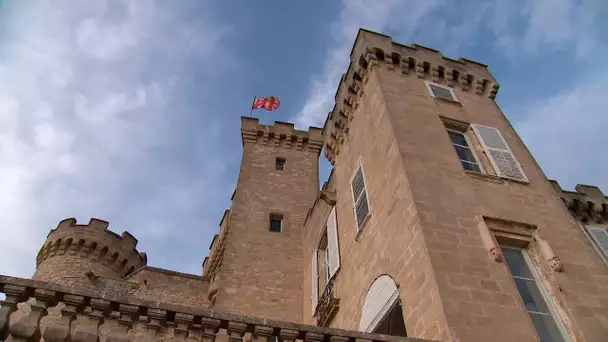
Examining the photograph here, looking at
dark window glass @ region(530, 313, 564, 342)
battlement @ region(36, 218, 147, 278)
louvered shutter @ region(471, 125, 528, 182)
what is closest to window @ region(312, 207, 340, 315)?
louvered shutter @ region(471, 125, 528, 182)

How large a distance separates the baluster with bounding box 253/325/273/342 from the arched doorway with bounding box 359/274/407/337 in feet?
9.15

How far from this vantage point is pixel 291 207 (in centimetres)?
1609

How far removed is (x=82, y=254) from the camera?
51.4ft

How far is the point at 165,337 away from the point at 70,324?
2.96ft

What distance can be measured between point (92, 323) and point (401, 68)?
842 cm

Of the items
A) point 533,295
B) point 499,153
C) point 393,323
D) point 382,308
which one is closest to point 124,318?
point 382,308

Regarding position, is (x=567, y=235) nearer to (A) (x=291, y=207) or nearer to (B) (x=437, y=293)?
(B) (x=437, y=293)

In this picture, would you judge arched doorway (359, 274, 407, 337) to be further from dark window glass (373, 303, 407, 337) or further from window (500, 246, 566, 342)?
window (500, 246, 566, 342)

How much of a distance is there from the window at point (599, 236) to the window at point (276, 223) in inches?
349

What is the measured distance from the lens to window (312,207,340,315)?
405 inches

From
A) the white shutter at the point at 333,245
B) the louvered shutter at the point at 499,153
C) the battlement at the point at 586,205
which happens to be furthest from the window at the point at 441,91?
the battlement at the point at 586,205

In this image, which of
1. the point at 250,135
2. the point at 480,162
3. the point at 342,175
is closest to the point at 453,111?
the point at 480,162

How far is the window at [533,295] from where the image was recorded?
5.96 m

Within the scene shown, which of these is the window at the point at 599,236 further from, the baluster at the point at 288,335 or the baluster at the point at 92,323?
the baluster at the point at 92,323
